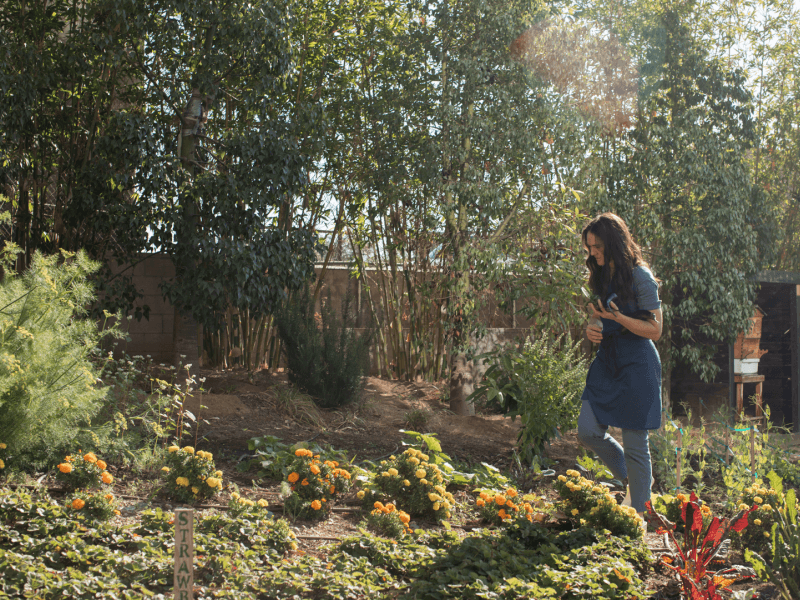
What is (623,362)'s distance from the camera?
96.0 inches

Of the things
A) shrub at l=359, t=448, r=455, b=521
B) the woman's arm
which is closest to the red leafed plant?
the woman's arm

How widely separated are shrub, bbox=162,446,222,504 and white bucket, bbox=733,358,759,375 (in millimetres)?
5666

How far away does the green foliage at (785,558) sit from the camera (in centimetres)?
177

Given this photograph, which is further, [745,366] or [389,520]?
[745,366]

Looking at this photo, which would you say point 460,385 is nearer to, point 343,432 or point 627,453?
point 343,432

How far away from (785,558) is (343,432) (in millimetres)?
2792

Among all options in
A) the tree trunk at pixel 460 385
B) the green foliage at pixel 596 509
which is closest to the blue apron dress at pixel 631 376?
the green foliage at pixel 596 509

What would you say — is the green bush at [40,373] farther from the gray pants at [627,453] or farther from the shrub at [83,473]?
the gray pants at [627,453]

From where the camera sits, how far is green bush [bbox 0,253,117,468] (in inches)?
91.5

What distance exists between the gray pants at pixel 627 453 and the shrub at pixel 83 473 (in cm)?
182

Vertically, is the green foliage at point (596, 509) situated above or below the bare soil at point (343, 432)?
above

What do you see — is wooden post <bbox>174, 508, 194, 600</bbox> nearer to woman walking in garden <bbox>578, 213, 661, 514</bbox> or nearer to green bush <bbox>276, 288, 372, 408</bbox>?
woman walking in garden <bbox>578, 213, 661, 514</bbox>

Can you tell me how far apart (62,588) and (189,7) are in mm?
3579

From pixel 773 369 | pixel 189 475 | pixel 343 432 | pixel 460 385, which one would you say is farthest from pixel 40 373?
pixel 773 369
